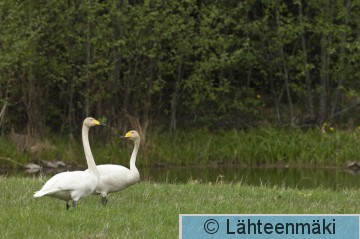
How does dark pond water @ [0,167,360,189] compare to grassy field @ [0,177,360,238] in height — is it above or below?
below

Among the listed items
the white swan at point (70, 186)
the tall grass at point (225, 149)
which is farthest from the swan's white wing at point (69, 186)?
the tall grass at point (225, 149)

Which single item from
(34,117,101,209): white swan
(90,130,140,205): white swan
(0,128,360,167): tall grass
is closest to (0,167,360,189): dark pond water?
(0,128,360,167): tall grass

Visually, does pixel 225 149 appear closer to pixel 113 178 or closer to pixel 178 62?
pixel 178 62

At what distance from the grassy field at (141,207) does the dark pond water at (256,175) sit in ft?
17.0

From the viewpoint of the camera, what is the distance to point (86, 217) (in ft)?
33.1

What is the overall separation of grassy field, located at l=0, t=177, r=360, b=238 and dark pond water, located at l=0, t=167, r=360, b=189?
204 inches

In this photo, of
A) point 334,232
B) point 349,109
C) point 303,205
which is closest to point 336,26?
point 349,109

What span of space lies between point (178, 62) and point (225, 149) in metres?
2.62

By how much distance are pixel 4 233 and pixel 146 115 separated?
16.0 meters

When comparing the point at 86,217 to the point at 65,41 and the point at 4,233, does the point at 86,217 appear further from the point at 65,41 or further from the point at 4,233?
the point at 65,41

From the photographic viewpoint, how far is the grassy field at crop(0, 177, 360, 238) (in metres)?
9.54

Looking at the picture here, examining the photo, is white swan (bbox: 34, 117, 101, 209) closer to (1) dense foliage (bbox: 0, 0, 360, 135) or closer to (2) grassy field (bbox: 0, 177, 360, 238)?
(2) grassy field (bbox: 0, 177, 360, 238)

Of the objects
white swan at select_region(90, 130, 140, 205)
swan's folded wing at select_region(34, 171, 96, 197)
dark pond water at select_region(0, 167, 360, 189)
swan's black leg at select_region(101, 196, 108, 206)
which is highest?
swan's folded wing at select_region(34, 171, 96, 197)

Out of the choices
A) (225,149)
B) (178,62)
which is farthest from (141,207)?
(178,62)
